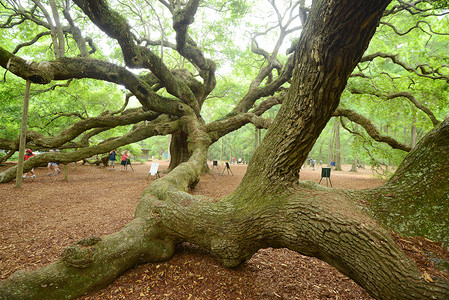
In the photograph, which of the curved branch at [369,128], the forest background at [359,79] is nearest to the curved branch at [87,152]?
the forest background at [359,79]

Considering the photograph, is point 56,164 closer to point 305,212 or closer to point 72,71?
point 72,71

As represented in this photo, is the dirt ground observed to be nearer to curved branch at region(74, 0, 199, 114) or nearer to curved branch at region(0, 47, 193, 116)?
curved branch at region(0, 47, 193, 116)

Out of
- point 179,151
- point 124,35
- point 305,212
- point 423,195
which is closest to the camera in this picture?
point 423,195

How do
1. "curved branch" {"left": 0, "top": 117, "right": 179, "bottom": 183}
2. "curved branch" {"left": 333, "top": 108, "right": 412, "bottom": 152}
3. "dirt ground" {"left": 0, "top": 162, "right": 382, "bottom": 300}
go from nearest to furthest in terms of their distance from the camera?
"dirt ground" {"left": 0, "top": 162, "right": 382, "bottom": 300} → "curved branch" {"left": 333, "top": 108, "right": 412, "bottom": 152} → "curved branch" {"left": 0, "top": 117, "right": 179, "bottom": 183}

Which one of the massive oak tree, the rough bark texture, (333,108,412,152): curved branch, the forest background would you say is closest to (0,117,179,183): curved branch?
the forest background

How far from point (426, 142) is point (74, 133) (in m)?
9.27

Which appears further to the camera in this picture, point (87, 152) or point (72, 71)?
point (87, 152)

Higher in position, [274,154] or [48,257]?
[274,154]

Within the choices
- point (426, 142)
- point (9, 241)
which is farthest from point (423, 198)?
point (9, 241)

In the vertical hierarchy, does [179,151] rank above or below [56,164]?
above

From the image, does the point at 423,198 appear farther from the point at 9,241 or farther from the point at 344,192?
the point at 9,241

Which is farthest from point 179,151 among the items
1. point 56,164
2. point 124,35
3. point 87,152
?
point 56,164

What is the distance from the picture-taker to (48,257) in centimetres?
245

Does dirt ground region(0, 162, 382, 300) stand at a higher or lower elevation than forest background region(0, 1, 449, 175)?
lower
